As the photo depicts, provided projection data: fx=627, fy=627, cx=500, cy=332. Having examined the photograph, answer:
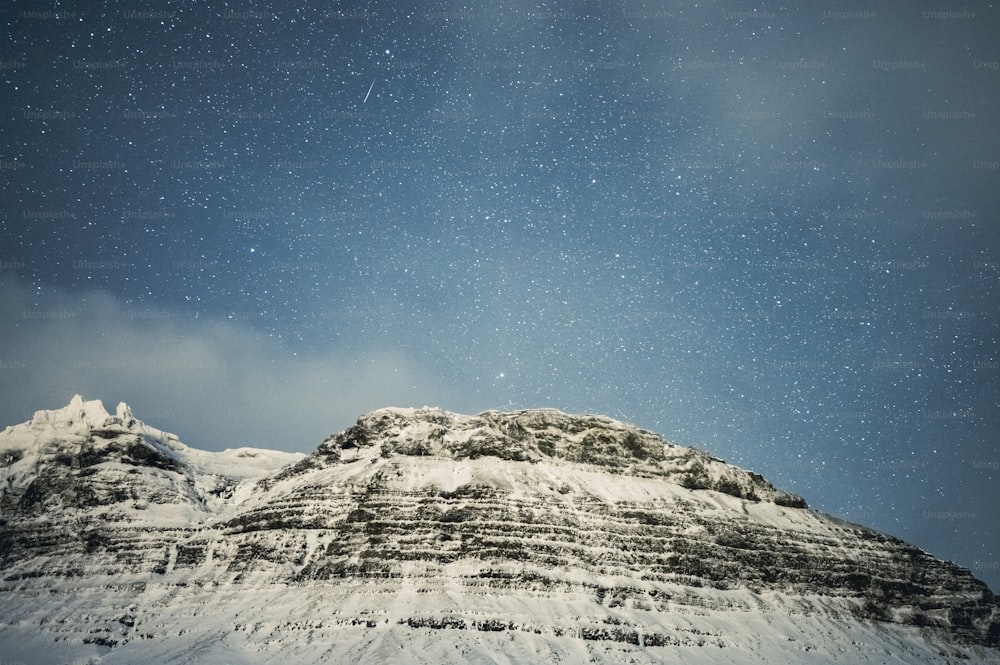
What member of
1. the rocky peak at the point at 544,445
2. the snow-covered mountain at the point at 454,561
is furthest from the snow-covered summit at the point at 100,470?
the rocky peak at the point at 544,445

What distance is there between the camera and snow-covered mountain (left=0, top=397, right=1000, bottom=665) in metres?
79.2

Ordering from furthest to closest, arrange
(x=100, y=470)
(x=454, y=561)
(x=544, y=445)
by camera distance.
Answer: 1. (x=544, y=445)
2. (x=100, y=470)
3. (x=454, y=561)

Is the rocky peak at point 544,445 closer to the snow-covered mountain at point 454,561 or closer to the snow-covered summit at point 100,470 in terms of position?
the snow-covered mountain at point 454,561

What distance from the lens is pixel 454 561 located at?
90.1m

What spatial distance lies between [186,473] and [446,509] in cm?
5964

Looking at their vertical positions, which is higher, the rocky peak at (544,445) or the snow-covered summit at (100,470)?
the rocky peak at (544,445)

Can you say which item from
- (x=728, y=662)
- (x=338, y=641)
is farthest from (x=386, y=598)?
(x=728, y=662)

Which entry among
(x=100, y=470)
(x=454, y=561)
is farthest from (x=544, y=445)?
(x=100, y=470)

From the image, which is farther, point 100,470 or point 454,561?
point 100,470

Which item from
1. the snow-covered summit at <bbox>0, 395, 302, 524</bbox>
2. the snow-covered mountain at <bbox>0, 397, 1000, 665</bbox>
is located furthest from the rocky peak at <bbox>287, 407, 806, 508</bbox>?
the snow-covered summit at <bbox>0, 395, 302, 524</bbox>

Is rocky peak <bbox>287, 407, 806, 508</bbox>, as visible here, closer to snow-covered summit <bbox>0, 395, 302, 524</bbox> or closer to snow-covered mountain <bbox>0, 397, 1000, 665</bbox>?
snow-covered mountain <bbox>0, 397, 1000, 665</bbox>

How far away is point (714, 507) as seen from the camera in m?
109

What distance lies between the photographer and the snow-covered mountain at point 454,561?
79.2 metres

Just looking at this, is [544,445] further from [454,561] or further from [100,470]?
[100,470]
